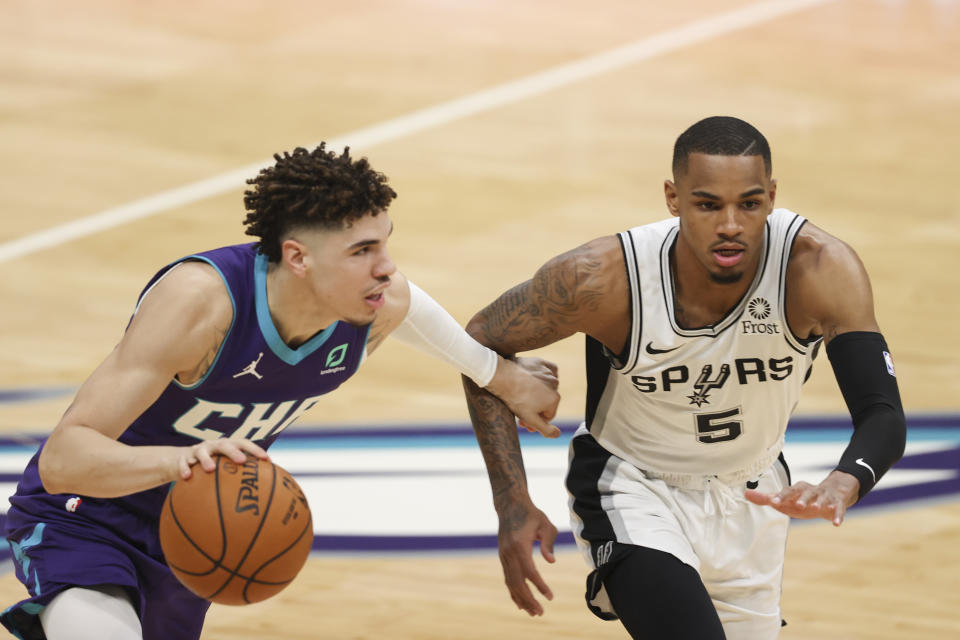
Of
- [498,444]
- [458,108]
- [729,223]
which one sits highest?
[458,108]

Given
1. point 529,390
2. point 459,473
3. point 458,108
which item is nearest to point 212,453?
point 529,390

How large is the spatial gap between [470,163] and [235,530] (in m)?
7.04

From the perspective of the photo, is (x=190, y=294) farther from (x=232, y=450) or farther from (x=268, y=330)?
(x=232, y=450)

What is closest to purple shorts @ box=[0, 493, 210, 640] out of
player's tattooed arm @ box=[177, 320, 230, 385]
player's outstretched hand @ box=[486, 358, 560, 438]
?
player's tattooed arm @ box=[177, 320, 230, 385]

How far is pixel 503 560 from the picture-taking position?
4391 mm

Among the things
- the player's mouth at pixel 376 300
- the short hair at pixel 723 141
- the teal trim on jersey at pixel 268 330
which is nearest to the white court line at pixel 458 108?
the teal trim on jersey at pixel 268 330

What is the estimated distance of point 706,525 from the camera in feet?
14.5

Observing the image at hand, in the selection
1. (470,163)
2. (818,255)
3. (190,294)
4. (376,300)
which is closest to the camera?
(190,294)

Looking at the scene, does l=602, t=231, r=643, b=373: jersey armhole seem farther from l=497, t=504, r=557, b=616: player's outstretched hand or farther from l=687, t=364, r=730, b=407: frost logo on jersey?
l=497, t=504, r=557, b=616: player's outstretched hand

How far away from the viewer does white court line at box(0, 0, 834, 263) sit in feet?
31.4

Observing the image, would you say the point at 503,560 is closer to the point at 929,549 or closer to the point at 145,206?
the point at 929,549

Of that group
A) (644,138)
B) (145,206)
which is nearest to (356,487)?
(145,206)

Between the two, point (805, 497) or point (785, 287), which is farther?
point (785, 287)

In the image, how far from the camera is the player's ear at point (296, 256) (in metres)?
3.94
